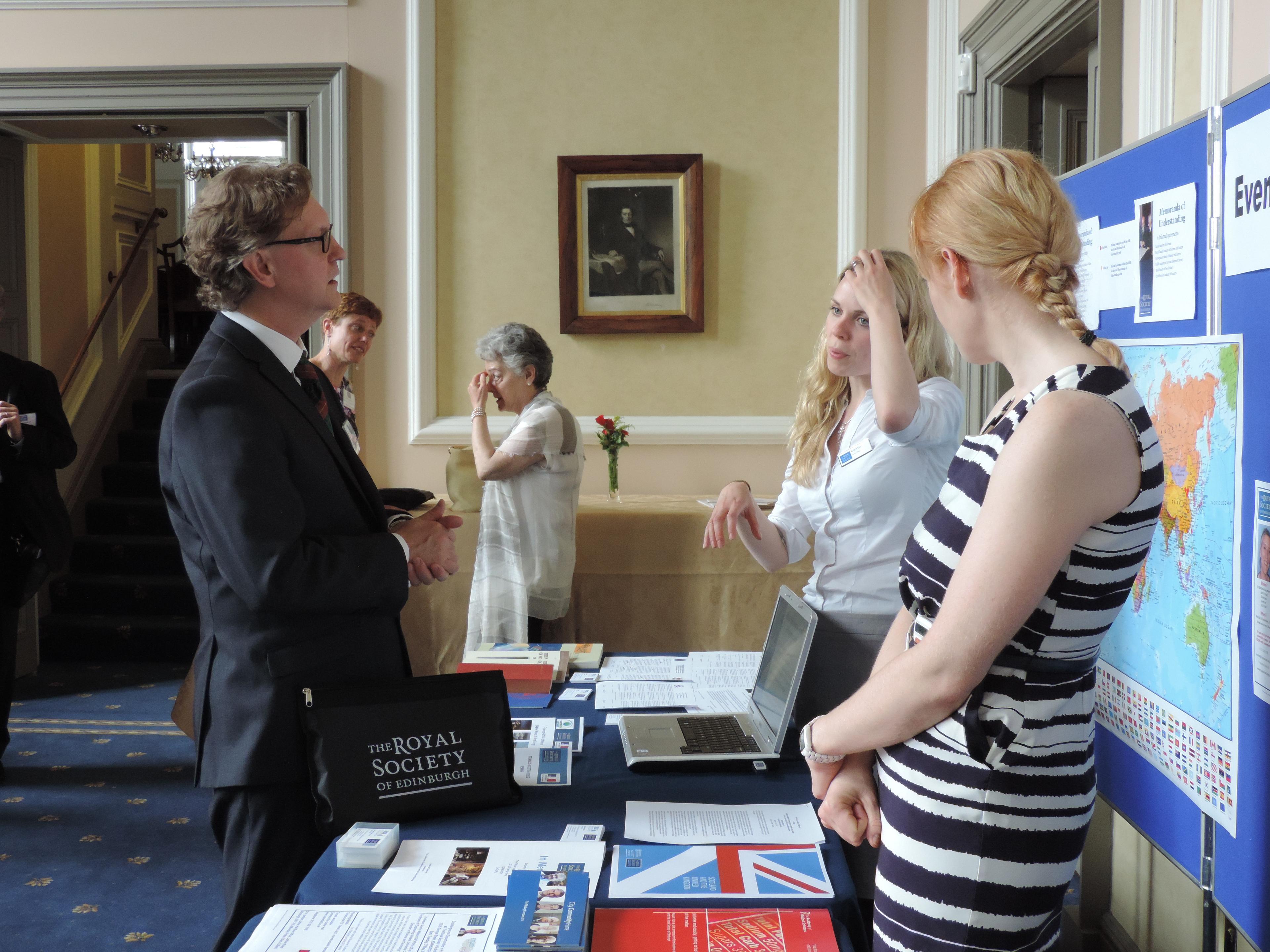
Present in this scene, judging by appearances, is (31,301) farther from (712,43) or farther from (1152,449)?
(1152,449)

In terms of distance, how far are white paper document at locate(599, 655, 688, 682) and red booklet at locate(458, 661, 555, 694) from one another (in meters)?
0.13

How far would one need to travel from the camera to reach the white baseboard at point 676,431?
15.6ft

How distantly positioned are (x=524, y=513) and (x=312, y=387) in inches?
76.3

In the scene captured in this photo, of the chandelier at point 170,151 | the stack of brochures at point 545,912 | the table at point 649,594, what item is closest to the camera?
the stack of brochures at point 545,912

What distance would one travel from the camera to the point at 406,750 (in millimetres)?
1489

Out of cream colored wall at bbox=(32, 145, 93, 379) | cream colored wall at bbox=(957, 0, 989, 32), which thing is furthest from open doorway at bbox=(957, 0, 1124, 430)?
cream colored wall at bbox=(32, 145, 93, 379)

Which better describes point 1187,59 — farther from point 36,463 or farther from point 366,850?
point 36,463

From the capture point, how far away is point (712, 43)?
15.2 ft

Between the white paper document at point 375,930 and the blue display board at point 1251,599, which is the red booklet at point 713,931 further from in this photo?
the blue display board at point 1251,599

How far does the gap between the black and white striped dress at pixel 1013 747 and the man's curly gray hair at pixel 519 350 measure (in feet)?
8.92

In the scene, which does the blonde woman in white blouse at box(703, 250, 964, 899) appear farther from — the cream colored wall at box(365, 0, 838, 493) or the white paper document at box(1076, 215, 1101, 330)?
the cream colored wall at box(365, 0, 838, 493)

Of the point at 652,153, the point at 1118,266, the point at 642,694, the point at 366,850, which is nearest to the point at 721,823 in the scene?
the point at 366,850

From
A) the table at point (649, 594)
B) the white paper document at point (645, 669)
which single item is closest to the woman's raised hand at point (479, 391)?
the table at point (649, 594)

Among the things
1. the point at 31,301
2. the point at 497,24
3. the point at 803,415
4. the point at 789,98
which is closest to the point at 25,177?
the point at 31,301
